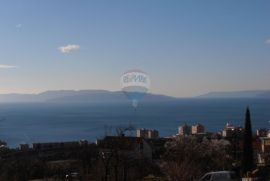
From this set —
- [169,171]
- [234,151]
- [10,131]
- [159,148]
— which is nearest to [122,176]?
[169,171]

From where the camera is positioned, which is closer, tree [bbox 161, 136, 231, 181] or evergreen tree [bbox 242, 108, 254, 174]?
evergreen tree [bbox 242, 108, 254, 174]

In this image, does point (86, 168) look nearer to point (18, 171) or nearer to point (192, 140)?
point (18, 171)

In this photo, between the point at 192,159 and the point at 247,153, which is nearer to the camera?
the point at 247,153

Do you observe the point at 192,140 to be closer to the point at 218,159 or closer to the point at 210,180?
the point at 218,159

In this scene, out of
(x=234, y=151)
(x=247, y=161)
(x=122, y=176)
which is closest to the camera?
(x=247, y=161)

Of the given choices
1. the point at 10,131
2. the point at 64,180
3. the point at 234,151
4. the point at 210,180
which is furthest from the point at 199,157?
the point at 10,131

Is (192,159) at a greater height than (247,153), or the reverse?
(247,153)

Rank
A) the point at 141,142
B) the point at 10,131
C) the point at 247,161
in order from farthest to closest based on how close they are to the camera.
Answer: the point at 10,131, the point at 141,142, the point at 247,161

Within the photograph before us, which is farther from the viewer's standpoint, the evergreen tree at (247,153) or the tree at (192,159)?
the tree at (192,159)

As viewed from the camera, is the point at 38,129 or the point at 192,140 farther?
the point at 38,129
